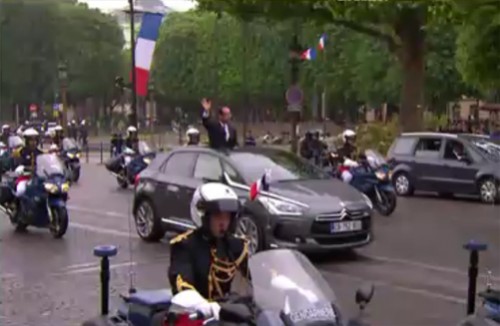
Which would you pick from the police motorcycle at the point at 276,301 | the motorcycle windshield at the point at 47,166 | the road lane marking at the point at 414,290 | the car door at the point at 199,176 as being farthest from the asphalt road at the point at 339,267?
the police motorcycle at the point at 276,301

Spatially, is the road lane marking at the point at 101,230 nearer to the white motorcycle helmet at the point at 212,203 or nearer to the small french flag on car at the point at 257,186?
the small french flag on car at the point at 257,186

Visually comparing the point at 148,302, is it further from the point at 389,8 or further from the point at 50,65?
the point at 50,65

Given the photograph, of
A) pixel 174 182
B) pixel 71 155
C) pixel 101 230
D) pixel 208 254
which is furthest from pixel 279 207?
pixel 71 155

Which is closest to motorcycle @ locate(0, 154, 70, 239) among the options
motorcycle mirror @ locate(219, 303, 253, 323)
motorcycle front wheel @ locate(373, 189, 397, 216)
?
motorcycle front wheel @ locate(373, 189, 397, 216)

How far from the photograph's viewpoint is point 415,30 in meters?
29.8

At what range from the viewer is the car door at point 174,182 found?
14.4 m

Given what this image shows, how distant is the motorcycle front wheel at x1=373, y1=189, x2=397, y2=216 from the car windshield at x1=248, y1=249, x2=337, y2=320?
14.2 metres

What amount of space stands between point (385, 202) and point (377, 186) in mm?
339

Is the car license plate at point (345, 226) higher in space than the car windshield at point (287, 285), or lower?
lower

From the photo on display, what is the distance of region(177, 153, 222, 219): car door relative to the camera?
45.5 feet

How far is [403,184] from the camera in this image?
2430cm

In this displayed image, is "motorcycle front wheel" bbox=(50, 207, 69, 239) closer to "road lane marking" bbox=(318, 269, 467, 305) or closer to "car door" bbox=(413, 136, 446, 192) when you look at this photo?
"road lane marking" bbox=(318, 269, 467, 305)

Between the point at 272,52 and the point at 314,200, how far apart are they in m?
64.9

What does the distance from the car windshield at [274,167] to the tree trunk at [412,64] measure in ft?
53.9
